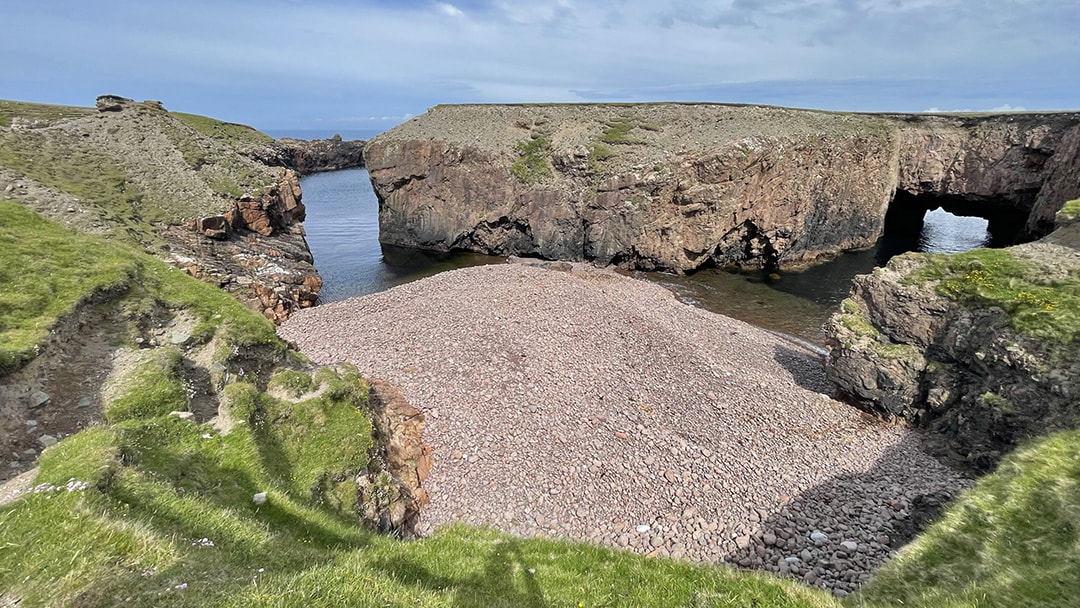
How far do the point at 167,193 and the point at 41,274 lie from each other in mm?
29893

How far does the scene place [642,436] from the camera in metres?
17.7

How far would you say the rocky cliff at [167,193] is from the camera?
3012 centimetres

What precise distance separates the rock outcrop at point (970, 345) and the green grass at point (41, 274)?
27.0 meters

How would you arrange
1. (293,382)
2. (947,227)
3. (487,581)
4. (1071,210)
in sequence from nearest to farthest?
(487,581)
(293,382)
(1071,210)
(947,227)

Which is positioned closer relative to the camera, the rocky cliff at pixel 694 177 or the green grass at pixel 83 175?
the green grass at pixel 83 175

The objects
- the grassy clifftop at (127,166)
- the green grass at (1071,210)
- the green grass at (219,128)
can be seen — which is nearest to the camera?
the green grass at (1071,210)

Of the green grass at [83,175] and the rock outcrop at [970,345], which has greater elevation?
the green grass at [83,175]

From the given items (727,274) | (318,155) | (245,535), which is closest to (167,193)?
(245,535)

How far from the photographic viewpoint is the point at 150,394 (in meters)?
11.0

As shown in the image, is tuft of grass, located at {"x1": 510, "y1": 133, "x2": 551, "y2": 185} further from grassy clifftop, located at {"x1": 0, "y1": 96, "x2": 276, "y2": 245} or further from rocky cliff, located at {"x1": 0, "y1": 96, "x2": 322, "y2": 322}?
grassy clifftop, located at {"x1": 0, "y1": 96, "x2": 276, "y2": 245}

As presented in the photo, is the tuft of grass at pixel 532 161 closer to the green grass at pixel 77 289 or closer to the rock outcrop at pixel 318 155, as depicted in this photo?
the green grass at pixel 77 289

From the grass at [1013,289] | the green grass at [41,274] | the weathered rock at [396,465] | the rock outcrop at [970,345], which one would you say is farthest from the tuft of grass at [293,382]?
the grass at [1013,289]

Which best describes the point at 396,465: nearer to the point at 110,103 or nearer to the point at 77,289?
the point at 77,289

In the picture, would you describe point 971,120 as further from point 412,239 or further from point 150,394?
point 150,394
